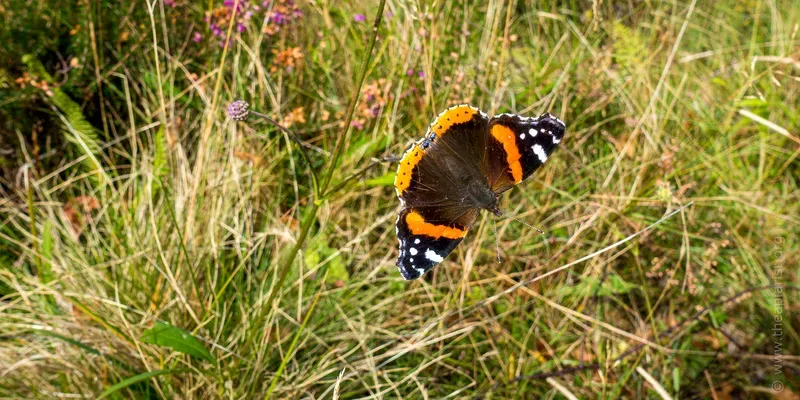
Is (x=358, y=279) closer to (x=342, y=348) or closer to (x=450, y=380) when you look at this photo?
(x=342, y=348)

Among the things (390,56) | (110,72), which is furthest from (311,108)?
(110,72)

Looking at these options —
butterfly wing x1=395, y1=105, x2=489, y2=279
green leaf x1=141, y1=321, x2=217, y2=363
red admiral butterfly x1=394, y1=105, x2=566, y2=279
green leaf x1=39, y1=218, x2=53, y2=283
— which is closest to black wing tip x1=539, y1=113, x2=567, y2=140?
red admiral butterfly x1=394, y1=105, x2=566, y2=279

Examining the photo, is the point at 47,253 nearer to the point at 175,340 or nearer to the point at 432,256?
the point at 175,340

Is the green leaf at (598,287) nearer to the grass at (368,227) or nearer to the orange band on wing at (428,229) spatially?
the grass at (368,227)

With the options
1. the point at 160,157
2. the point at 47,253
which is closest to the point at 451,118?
the point at 160,157

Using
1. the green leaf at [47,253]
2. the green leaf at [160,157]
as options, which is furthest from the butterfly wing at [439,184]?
the green leaf at [47,253]

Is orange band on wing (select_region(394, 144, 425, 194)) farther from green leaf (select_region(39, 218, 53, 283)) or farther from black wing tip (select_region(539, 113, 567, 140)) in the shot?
green leaf (select_region(39, 218, 53, 283))
